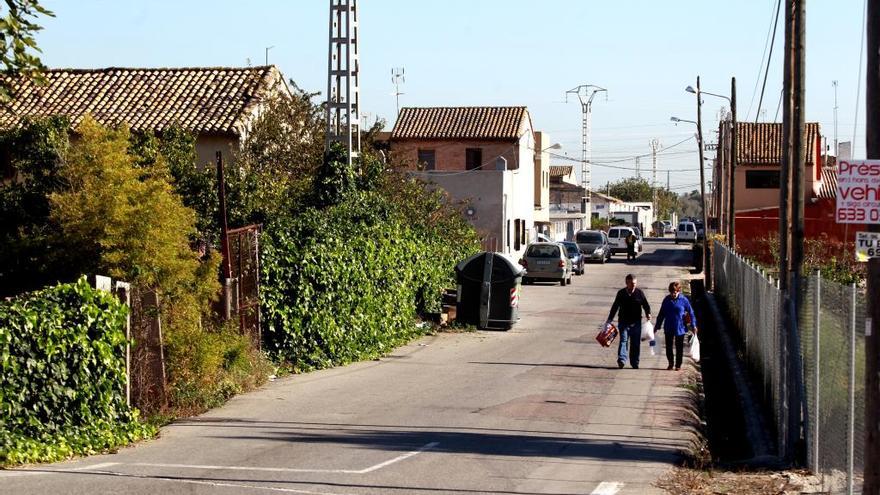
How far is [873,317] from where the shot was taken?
334 inches

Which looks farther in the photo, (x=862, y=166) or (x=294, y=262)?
(x=294, y=262)

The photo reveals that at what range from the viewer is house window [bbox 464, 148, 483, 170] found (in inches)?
2493

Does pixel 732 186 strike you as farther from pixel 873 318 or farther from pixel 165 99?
pixel 873 318

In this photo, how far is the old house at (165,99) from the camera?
1374 inches

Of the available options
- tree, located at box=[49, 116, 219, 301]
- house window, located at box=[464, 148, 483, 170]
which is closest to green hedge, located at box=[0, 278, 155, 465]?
tree, located at box=[49, 116, 219, 301]

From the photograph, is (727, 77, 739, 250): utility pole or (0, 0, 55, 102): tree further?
(727, 77, 739, 250): utility pole

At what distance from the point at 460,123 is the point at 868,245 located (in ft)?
185

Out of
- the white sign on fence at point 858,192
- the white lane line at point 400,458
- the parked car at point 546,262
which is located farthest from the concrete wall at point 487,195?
the white sign on fence at point 858,192

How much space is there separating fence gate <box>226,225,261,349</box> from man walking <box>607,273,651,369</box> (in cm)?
641

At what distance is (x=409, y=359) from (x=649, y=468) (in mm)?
11238

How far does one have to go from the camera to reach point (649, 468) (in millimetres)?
12133

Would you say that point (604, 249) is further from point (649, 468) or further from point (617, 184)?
point (617, 184)

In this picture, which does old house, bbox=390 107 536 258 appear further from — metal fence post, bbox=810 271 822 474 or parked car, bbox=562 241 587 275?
metal fence post, bbox=810 271 822 474

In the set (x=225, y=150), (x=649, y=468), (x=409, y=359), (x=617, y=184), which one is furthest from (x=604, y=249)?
(x=617, y=184)
